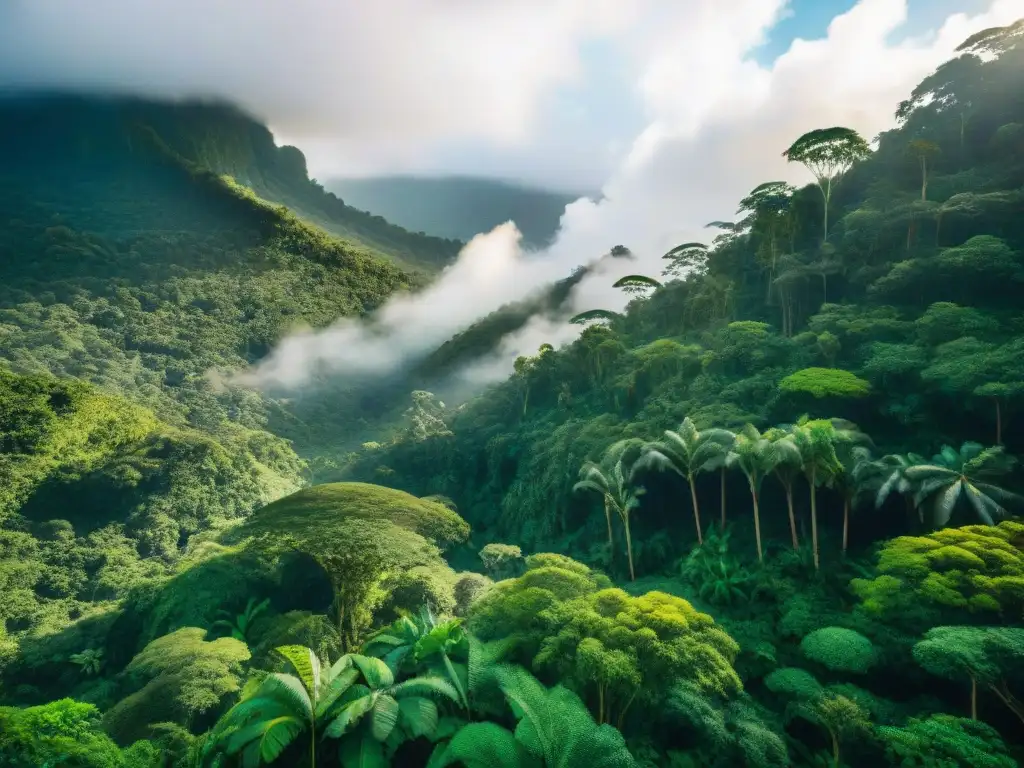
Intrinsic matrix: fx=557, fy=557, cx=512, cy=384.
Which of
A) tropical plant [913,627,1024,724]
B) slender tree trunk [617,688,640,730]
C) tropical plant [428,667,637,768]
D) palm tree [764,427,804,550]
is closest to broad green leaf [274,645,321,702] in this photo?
tropical plant [428,667,637,768]

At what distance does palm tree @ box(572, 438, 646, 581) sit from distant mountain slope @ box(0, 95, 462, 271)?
120403 millimetres

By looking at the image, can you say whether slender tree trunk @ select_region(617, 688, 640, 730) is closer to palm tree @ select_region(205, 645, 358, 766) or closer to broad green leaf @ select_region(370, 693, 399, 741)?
broad green leaf @ select_region(370, 693, 399, 741)

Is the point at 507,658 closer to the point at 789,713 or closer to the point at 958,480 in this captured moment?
the point at 789,713

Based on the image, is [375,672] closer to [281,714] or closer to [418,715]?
Result: [418,715]

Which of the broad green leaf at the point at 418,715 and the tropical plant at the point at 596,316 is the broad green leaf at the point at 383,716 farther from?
the tropical plant at the point at 596,316

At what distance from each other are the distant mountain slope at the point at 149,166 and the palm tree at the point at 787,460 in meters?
128

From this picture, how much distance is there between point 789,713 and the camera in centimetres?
1435

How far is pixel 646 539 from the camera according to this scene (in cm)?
2656

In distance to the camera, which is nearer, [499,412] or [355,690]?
[355,690]

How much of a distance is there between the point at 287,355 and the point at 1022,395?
10062 cm

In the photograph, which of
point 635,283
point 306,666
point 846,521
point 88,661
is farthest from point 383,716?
point 635,283

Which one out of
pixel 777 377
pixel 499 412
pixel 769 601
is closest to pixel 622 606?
pixel 769 601

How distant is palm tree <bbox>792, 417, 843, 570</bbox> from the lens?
1872cm

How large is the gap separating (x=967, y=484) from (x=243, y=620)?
30.1m
